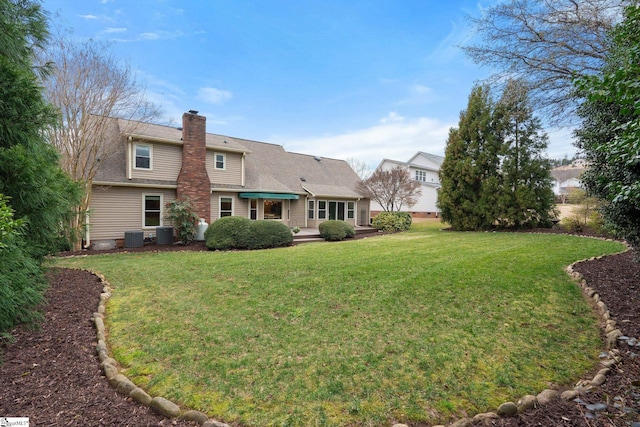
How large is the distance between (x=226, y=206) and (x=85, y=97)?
7.26m

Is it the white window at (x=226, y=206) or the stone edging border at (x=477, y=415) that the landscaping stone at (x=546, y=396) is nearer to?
the stone edging border at (x=477, y=415)

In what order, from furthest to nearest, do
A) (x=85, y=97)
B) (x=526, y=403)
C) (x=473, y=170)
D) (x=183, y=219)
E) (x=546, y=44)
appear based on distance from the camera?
(x=473, y=170) → (x=183, y=219) → (x=85, y=97) → (x=546, y=44) → (x=526, y=403)

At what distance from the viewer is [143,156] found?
43.2 feet

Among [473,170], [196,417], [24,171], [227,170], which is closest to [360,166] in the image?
[473,170]

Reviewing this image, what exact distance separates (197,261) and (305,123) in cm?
1978

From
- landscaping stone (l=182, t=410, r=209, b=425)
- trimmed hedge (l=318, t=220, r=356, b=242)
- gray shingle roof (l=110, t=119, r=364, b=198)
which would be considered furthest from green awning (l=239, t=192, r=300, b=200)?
landscaping stone (l=182, t=410, r=209, b=425)

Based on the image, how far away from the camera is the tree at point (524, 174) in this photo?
1582 centimetres

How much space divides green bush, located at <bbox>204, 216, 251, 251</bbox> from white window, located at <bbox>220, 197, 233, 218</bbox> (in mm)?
3674

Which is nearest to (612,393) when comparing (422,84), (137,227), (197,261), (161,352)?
(161,352)

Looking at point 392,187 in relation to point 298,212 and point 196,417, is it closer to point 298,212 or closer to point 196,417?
point 298,212

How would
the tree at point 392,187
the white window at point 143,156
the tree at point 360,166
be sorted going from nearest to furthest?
the white window at point 143,156 < the tree at point 392,187 < the tree at point 360,166

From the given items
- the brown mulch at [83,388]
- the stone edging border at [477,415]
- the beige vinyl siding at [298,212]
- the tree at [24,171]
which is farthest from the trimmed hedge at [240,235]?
the stone edging border at [477,415]

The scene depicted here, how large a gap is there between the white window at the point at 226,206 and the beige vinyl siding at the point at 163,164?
2.56 meters

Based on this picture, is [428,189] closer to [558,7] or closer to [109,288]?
[558,7]
